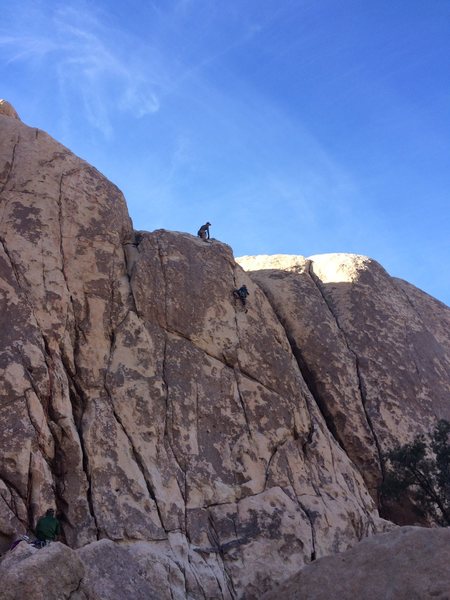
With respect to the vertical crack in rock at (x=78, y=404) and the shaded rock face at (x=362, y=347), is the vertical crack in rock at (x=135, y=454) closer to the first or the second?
the vertical crack in rock at (x=78, y=404)

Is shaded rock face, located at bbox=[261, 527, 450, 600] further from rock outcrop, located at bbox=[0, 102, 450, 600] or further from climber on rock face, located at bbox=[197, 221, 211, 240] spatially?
climber on rock face, located at bbox=[197, 221, 211, 240]

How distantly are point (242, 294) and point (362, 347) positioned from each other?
6540 mm

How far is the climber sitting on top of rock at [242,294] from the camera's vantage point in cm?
2698

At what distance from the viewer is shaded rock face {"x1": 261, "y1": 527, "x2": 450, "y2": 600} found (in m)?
14.1

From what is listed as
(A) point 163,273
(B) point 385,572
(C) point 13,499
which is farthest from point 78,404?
(B) point 385,572

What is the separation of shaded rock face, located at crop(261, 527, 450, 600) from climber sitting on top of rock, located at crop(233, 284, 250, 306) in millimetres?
12419

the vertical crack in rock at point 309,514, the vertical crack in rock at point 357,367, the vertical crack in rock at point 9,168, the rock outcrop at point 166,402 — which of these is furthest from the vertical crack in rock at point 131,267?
the vertical crack in rock at point 357,367

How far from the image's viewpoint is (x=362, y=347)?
30500mm

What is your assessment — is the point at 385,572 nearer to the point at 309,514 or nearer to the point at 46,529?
the point at 309,514

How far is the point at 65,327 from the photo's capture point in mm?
21891

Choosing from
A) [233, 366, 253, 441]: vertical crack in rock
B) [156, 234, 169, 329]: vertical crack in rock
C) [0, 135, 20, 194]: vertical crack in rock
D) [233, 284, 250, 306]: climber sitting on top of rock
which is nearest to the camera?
[233, 366, 253, 441]: vertical crack in rock

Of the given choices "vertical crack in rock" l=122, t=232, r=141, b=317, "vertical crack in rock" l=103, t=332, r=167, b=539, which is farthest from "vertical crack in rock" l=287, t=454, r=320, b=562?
"vertical crack in rock" l=122, t=232, r=141, b=317

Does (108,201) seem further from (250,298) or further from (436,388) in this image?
(436,388)

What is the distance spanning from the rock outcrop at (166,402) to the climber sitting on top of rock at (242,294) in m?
0.43
